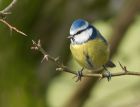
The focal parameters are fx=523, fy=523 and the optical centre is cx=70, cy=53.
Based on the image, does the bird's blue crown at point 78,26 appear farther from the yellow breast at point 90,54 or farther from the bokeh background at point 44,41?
the bokeh background at point 44,41

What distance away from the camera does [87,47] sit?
2.94 m

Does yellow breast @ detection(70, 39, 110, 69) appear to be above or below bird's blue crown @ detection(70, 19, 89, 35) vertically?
below

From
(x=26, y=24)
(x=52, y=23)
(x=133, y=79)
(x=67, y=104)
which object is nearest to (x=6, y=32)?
(x=26, y=24)

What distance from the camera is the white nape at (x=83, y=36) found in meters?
2.94

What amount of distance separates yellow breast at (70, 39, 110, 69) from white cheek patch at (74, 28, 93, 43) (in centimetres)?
2

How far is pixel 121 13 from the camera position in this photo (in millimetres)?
4617

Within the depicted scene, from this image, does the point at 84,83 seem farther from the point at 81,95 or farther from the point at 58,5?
the point at 58,5

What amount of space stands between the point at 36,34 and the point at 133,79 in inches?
146

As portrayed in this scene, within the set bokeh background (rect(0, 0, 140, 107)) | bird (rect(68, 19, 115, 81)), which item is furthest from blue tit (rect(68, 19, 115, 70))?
bokeh background (rect(0, 0, 140, 107))

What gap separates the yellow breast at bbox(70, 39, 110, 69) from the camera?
288 cm

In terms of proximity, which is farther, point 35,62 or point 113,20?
point 113,20

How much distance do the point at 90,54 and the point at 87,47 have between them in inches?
2.0

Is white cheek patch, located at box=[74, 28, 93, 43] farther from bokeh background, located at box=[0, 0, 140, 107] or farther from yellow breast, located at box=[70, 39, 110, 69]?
bokeh background, located at box=[0, 0, 140, 107]

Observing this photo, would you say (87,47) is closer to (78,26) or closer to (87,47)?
(87,47)
